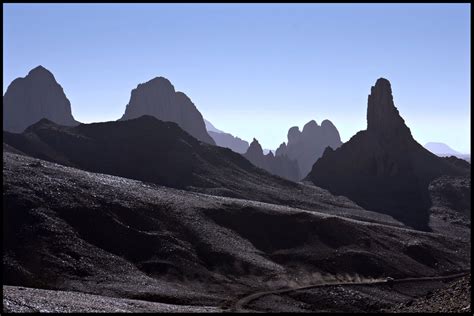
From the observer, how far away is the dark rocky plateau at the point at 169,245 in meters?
61.7

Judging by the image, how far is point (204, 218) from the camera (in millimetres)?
89250

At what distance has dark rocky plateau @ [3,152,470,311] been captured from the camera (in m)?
61.7

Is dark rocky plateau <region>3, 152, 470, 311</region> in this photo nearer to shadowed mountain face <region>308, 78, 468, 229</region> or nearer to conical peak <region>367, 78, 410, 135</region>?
shadowed mountain face <region>308, 78, 468, 229</region>

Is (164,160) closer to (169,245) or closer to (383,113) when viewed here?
(169,245)

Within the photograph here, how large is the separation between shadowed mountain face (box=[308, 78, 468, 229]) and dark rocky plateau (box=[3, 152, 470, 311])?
5191cm

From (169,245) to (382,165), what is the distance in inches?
4229

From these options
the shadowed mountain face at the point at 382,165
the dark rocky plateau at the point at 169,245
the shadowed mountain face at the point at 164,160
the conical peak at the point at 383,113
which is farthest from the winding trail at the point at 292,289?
the conical peak at the point at 383,113

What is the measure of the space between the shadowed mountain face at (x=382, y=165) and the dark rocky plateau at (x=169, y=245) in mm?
51912

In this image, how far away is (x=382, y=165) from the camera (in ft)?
556

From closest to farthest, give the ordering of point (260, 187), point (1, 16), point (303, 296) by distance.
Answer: point (1, 16) < point (303, 296) < point (260, 187)

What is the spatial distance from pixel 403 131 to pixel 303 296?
126192 millimetres

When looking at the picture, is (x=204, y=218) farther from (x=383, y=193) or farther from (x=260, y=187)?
(x=383, y=193)

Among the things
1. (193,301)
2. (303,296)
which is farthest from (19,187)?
(303,296)

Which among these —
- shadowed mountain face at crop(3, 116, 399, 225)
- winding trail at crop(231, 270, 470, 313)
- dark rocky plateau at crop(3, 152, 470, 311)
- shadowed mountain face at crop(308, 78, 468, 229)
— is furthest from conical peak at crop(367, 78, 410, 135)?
winding trail at crop(231, 270, 470, 313)
